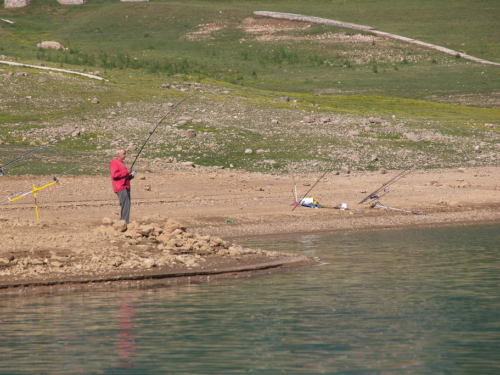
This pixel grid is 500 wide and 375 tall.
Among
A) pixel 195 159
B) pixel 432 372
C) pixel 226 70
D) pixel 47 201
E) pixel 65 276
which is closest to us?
→ pixel 432 372

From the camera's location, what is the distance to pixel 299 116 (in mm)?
34219

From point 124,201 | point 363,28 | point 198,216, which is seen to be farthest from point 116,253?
point 363,28

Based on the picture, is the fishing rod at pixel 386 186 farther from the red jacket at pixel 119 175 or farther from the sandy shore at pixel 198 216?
the red jacket at pixel 119 175

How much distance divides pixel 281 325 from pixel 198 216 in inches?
386

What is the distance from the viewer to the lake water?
358 inches

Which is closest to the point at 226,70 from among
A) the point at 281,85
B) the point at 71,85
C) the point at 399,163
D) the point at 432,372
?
the point at 281,85

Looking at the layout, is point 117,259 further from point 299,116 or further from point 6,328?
point 299,116

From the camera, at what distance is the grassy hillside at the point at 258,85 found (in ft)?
95.5

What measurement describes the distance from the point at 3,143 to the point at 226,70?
29.6 metres

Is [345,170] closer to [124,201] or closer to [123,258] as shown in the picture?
[124,201]

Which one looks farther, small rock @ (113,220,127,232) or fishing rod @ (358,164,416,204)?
fishing rod @ (358,164,416,204)

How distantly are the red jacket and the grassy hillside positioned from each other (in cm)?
933

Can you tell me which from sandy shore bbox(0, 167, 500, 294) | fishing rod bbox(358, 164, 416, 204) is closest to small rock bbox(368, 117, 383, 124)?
fishing rod bbox(358, 164, 416, 204)

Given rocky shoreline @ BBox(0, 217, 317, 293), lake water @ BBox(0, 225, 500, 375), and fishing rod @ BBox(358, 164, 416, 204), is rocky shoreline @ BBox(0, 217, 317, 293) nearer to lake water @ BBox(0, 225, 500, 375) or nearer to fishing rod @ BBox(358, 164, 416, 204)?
lake water @ BBox(0, 225, 500, 375)
